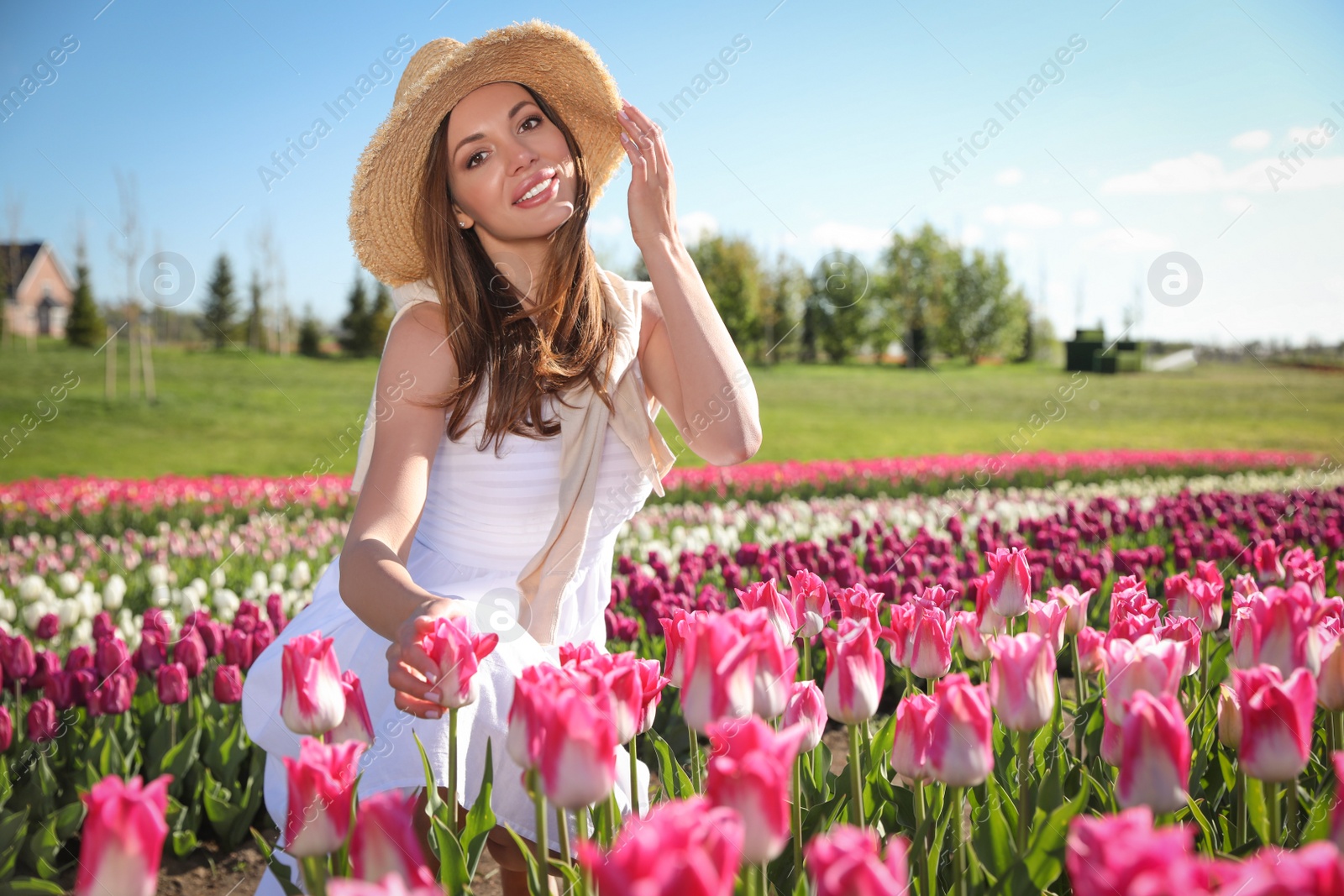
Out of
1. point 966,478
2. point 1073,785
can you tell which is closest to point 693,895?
point 1073,785

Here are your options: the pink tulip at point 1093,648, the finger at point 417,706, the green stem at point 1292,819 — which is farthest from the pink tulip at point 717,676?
the green stem at point 1292,819

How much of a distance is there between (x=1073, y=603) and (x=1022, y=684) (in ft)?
2.40

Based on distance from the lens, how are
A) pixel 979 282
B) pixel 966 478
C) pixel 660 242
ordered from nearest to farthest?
pixel 660 242 < pixel 966 478 < pixel 979 282

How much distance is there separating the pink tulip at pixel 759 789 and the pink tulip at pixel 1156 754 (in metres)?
0.38

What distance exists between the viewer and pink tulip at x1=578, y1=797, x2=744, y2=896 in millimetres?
653

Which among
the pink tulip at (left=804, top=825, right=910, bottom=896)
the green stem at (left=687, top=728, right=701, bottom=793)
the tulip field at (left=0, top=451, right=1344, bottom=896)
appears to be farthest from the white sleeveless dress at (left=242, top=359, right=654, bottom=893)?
the pink tulip at (left=804, top=825, right=910, bottom=896)

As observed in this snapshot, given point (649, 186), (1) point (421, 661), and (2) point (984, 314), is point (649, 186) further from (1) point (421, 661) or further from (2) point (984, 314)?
(2) point (984, 314)

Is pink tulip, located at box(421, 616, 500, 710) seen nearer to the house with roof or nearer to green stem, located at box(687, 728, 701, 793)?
green stem, located at box(687, 728, 701, 793)

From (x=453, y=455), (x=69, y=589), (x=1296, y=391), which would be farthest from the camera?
(x=1296, y=391)

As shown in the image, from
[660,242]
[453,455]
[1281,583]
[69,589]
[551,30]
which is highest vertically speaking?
[551,30]

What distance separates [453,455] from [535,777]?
1.52m

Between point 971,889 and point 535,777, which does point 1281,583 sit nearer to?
point 971,889

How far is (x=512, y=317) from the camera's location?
2.49m

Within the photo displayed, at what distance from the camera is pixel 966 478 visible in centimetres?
959
